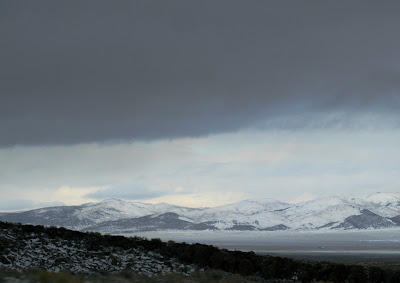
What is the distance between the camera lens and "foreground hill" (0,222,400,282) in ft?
95.7

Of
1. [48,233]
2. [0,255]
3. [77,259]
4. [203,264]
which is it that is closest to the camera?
[0,255]

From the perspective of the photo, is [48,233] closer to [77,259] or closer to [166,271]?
[77,259]

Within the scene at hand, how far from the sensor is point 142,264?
30.7m

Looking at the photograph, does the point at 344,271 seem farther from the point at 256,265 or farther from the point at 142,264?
the point at 142,264

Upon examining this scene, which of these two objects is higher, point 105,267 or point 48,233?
point 48,233

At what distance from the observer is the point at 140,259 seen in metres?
31.8

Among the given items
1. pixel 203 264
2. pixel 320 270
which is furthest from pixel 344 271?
pixel 203 264

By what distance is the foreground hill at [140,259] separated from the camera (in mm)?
29172

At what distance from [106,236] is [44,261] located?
24.2ft

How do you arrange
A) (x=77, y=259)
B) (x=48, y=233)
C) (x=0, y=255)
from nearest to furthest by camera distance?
(x=0, y=255) < (x=77, y=259) < (x=48, y=233)

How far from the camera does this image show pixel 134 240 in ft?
117

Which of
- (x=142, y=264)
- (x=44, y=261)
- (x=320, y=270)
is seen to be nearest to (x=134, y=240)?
(x=142, y=264)

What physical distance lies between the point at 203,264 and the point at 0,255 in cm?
1142

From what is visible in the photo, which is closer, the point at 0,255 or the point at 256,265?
the point at 0,255
